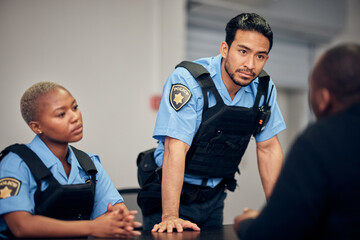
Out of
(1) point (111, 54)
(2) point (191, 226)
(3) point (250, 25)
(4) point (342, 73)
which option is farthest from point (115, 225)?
(1) point (111, 54)

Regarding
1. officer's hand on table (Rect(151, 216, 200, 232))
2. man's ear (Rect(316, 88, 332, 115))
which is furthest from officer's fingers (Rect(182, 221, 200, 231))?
man's ear (Rect(316, 88, 332, 115))

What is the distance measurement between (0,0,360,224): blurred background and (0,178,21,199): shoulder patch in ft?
5.34

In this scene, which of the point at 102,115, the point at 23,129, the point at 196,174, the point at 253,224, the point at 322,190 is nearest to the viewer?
the point at 322,190

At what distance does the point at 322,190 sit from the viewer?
2.58 feet

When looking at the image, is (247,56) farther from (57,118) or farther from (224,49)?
(57,118)

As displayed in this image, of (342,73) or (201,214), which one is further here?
(201,214)

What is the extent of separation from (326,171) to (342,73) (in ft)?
0.68

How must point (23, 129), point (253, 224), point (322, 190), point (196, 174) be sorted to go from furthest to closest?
point (23, 129), point (196, 174), point (253, 224), point (322, 190)

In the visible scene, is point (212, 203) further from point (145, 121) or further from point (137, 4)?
point (137, 4)

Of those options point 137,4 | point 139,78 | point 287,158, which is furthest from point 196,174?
point 137,4

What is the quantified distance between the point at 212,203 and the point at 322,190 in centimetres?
101

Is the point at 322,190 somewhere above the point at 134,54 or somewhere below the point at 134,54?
below

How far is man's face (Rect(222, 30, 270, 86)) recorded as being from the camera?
166 centimetres

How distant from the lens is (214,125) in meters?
1.67
